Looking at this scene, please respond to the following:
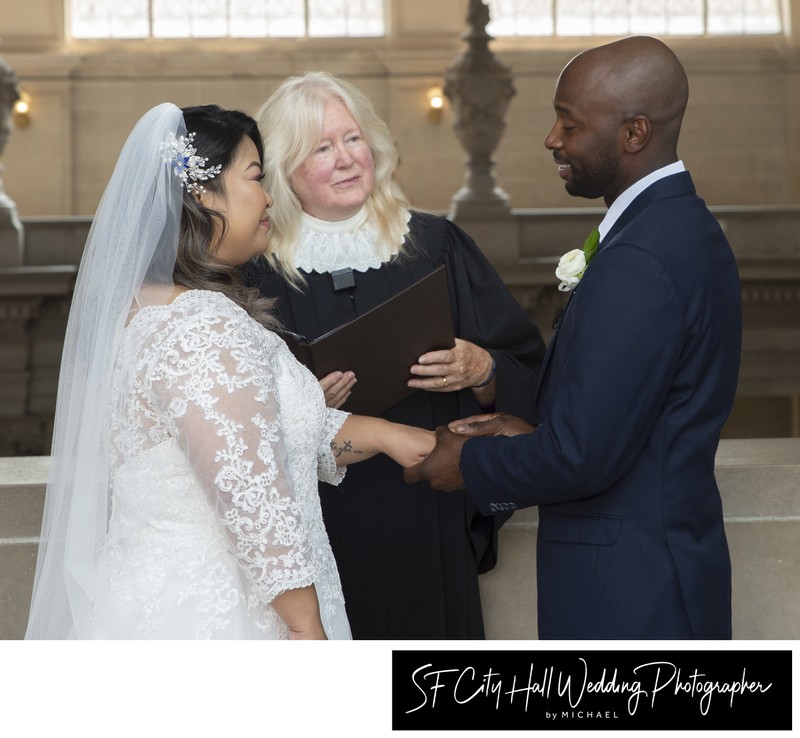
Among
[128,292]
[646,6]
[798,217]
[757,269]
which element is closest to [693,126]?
[646,6]

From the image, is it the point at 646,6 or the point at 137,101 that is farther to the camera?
the point at 646,6

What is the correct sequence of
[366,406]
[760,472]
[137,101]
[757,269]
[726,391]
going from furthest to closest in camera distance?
[137,101]
[757,269]
[760,472]
[366,406]
[726,391]

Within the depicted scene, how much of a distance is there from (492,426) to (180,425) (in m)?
0.93

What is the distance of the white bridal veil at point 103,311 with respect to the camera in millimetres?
2436

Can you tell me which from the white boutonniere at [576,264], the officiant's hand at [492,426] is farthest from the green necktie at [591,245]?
the officiant's hand at [492,426]

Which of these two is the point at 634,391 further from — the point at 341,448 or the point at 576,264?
the point at 341,448

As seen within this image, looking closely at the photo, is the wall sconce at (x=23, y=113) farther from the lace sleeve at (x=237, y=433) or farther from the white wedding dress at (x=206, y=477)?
the lace sleeve at (x=237, y=433)

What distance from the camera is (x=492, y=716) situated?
242 centimetres

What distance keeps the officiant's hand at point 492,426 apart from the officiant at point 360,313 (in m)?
0.37

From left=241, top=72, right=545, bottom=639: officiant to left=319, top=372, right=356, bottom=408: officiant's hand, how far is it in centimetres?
39

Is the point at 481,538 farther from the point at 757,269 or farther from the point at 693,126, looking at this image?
the point at 693,126

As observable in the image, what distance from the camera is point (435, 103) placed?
18.2 meters

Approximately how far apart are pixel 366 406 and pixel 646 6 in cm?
1845

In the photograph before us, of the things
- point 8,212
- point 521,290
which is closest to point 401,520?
point 521,290
